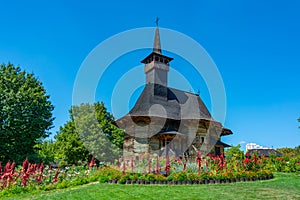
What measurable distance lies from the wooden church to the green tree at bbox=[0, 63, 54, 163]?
20.5ft

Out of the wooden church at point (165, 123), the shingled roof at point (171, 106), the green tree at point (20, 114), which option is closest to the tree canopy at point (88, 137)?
the wooden church at point (165, 123)

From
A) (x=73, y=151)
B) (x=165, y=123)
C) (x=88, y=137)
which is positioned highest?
(x=165, y=123)

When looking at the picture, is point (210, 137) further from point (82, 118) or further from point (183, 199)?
point (183, 199)

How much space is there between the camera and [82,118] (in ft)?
81.4

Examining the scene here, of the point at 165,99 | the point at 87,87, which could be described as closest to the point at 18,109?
the point at 87,87

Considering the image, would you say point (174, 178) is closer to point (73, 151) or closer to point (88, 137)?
point (88, 137)

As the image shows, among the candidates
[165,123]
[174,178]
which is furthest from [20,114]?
[174,178]

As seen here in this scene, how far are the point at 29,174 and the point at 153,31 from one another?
21.5 meters

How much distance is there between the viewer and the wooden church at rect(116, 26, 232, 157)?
20755 mm

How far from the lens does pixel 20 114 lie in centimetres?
1794

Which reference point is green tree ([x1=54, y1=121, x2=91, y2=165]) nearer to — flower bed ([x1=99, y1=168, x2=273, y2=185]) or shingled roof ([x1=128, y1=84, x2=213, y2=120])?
shingled roof ([x1=128, y1=84, x2=213, y2=120])

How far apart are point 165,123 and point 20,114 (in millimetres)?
10378

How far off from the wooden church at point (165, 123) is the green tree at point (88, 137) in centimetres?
148

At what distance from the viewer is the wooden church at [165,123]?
817 inches
